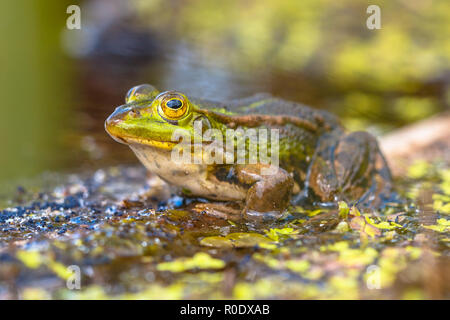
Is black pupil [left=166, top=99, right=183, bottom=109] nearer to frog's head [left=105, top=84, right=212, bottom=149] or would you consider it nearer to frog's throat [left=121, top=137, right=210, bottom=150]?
frog's head [left=105, top=84, right=212, bottom=149]

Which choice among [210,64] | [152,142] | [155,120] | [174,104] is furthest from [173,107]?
[210,64]

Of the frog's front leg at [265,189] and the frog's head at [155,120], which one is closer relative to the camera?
the frog's head at [155,120]

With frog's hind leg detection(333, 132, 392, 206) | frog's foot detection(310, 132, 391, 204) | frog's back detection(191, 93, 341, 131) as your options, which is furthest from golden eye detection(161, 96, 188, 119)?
frog's hind leg detection(333, 132, 392, 206)

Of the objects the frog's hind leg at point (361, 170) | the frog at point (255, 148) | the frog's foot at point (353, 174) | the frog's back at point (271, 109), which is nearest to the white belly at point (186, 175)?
the frog at point (255, 148)

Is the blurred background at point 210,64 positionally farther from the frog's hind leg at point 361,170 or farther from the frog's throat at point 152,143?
the frog's hind leg at point 361,170
